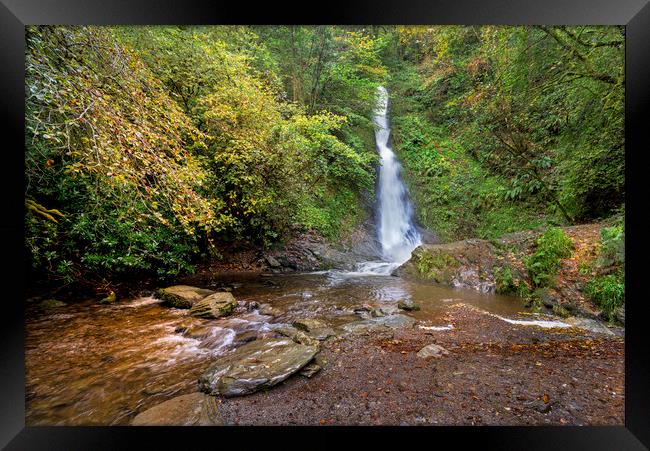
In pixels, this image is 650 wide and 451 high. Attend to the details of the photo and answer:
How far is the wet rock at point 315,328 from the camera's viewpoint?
2.89 meters

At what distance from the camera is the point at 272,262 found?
6.70 m

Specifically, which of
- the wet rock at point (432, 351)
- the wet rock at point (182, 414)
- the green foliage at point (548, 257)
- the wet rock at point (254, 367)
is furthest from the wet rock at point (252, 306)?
the green foliage at point (548, 257)

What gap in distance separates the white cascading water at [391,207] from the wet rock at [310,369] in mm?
5385

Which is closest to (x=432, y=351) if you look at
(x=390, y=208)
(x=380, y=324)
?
(x=380, y=324)

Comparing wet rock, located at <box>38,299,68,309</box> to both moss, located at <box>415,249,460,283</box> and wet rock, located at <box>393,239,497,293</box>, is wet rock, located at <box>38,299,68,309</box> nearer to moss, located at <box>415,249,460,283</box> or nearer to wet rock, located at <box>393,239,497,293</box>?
wet rock, located at <box>393,239,497,293</box>

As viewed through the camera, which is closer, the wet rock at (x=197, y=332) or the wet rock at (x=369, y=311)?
the wet rock at (x=197, y=332)

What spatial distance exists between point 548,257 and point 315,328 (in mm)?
4213

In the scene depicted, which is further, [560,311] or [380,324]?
[560,311]

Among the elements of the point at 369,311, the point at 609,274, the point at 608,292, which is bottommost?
the point at 369,311

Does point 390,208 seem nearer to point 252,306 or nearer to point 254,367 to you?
point 252,306

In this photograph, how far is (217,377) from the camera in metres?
2.01

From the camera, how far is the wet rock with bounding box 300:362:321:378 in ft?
6.78

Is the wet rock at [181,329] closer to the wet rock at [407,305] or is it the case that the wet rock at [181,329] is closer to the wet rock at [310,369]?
the wet rock at [310,369]
